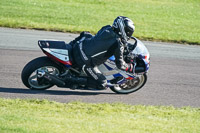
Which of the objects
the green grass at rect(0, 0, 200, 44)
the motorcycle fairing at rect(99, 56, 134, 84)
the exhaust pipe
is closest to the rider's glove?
the motorcycle fairing at rect(99, 56, 134, 84)

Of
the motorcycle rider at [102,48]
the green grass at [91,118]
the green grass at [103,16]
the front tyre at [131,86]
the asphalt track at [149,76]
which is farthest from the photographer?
the green grass at [103,16]

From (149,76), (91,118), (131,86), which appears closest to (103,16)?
(149,76)

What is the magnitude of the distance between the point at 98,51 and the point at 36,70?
1439mm

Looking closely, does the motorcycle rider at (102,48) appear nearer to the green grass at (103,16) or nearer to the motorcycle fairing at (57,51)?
the motorcycle fairing at (57,51)

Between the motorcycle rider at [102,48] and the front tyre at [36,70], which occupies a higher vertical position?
the motorcycle rider at [102,48]

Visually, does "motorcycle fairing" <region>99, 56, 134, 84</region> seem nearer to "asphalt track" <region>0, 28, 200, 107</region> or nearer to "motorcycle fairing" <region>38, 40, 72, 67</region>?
"asphalt track" <region>0, 28, 200, 107</region>

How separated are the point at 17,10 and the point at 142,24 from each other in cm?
589

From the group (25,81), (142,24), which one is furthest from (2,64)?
(142,24)

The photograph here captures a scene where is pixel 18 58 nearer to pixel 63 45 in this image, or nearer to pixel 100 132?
pixel 63 45

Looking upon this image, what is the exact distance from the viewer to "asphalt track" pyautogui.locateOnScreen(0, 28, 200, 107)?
9.33m

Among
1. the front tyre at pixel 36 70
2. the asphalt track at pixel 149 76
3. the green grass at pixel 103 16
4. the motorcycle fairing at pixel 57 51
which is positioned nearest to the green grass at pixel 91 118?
the asphalt track at pixel 149 76

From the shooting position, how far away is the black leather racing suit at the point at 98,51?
28.6 feet

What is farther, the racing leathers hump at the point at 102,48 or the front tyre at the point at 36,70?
the front tyre at the point at 36,70

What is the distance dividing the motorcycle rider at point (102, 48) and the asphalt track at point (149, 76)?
0.60m
